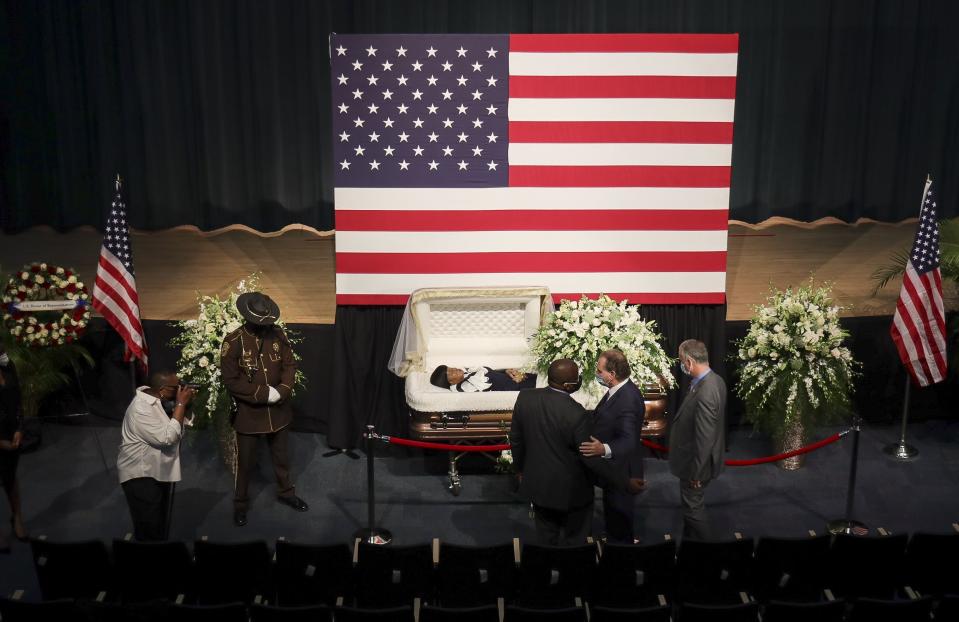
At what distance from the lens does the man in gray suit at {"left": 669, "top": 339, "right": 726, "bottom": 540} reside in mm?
5488

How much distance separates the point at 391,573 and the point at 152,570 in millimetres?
1191

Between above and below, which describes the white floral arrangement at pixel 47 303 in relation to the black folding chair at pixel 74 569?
above

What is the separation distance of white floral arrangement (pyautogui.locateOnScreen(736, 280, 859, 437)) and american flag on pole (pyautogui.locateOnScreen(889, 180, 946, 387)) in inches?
17.5

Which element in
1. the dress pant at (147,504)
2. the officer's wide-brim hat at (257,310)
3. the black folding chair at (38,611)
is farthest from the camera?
the officer's wide-brim hat at (257,310)

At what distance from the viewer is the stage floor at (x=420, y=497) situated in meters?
6.53

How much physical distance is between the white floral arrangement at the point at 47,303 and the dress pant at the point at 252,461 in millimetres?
1998

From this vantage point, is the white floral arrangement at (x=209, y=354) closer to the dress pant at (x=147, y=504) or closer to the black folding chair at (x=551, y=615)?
the dress pant at (x=147, y=504)

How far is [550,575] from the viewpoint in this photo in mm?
4637

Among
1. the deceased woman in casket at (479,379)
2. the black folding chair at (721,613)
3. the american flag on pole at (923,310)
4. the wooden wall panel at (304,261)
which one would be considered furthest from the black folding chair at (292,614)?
the american flag on pole at (923,310)

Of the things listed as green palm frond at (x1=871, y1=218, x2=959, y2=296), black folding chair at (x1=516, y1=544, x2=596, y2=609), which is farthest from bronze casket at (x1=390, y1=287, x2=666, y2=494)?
green palm frond at (x1=871, y1=218, x2=959, y2=296)

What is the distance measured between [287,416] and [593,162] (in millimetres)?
3048

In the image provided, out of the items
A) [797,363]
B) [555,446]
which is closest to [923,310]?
[797,363]

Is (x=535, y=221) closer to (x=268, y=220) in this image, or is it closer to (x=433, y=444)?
(x=433, y=444)

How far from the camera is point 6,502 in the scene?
6.87 meters
